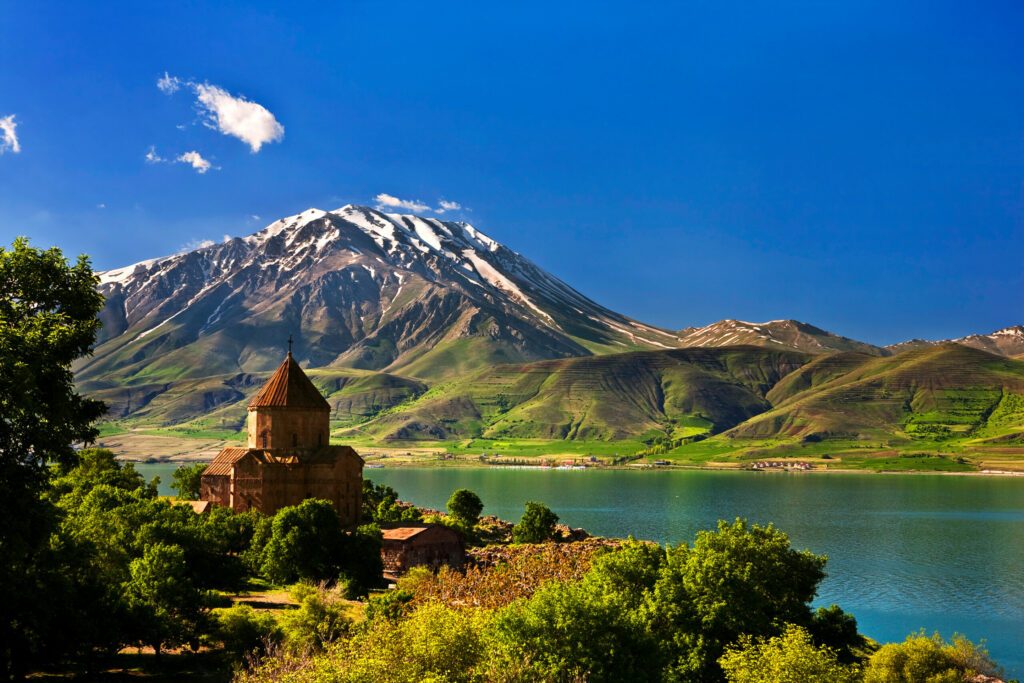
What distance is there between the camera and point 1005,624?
192 ft

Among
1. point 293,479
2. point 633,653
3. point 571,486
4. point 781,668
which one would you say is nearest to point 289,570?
point 293,479

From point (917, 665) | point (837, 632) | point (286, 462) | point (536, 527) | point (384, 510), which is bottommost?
point (917, 665)

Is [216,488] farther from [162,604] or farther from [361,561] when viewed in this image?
[162,604]

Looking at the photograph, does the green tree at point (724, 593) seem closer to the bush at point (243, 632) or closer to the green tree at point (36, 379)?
the bush at point (243, 632)

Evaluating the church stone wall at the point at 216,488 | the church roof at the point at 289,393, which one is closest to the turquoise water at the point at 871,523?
the church roof at the point at 289,393

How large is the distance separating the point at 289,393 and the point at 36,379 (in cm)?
3965

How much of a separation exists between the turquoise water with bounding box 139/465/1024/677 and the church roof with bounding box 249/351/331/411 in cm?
4136

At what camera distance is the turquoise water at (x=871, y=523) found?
61844 millimetres

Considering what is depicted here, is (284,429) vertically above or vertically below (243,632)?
above

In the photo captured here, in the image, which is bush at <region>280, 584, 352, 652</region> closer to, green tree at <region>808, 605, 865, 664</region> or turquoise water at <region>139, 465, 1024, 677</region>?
green tree at <region>808, 605, 865, 664</region>

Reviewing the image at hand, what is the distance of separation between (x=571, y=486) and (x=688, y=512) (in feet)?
175

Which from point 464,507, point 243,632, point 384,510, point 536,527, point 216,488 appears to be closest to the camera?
point 243,632

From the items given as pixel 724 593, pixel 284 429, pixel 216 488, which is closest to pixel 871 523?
pixel 284 429

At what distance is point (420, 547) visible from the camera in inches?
2293
